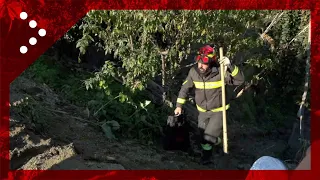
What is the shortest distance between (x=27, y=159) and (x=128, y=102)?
2.13 meters

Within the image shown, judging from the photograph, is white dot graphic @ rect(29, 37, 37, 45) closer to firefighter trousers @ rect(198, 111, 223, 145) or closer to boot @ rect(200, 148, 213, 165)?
firefighter trousers @ rect(198, 111, 223, 145)

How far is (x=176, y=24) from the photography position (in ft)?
19.3

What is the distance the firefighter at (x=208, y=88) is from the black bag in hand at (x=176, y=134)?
0.28 m

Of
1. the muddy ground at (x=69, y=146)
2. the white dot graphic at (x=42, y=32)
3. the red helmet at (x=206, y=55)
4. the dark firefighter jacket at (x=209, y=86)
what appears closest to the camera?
the muddy ground at (x=69, y=146)

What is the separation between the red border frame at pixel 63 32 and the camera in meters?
4.45

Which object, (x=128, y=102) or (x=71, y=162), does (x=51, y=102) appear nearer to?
(x=128, y=102)

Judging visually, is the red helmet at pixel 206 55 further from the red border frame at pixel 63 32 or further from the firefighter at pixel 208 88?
the red border frame at pixel 63 32

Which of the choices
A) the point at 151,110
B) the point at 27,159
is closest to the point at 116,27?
the point at 151,110

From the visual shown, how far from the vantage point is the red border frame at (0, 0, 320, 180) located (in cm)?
445

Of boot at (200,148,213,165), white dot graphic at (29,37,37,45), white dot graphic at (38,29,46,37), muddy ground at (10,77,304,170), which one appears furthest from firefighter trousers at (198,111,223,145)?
white dot graphic at (29,37,37,45)

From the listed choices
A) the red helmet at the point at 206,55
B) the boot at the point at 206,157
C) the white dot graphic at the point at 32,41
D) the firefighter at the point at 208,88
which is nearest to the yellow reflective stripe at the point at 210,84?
the firefighter at the point at 208,88

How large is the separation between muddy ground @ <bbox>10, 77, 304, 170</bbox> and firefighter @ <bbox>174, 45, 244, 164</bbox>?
513mm

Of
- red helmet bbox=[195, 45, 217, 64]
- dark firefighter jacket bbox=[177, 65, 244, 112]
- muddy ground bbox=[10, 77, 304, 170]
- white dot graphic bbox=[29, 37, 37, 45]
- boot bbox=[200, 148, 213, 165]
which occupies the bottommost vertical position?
boot bbox=[200, 148, 213, 165]

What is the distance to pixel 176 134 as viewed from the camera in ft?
21.4
